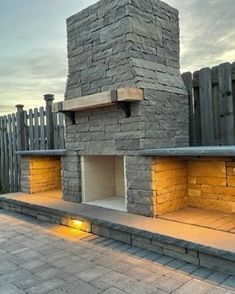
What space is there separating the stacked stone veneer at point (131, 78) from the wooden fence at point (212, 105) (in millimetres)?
157

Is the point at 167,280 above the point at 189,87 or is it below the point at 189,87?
below

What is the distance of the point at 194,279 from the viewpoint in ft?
9.41

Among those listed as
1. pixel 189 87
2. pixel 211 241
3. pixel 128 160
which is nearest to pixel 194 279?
pixel 211 241

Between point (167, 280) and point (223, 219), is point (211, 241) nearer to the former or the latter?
point (167, 280)

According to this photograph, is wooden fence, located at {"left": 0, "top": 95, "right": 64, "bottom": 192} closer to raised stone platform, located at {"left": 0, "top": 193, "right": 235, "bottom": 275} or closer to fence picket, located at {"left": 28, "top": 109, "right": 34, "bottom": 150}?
fence picket, located at {"left": 28, "top": 109, "right": 34, "bottom": 150}

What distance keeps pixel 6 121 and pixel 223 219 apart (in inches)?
237

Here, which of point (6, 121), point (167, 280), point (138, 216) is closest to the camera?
point (167, 280)

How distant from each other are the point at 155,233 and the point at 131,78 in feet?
6.92

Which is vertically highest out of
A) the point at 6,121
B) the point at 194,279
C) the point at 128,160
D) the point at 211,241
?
the point at 6,121

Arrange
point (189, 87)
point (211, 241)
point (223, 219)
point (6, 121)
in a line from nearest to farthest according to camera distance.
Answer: point (211, 241)
point (223, 219)
point (189, 87)
point (6, 121)

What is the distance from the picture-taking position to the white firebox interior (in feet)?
17.6

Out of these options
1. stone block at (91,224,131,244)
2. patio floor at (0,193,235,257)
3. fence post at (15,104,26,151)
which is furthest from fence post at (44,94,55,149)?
stone block at (91,224,131,244)

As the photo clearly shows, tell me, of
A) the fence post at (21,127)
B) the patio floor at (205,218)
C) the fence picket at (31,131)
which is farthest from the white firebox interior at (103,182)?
the fence post at (21,127)

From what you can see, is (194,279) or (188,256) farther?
(188,256)
